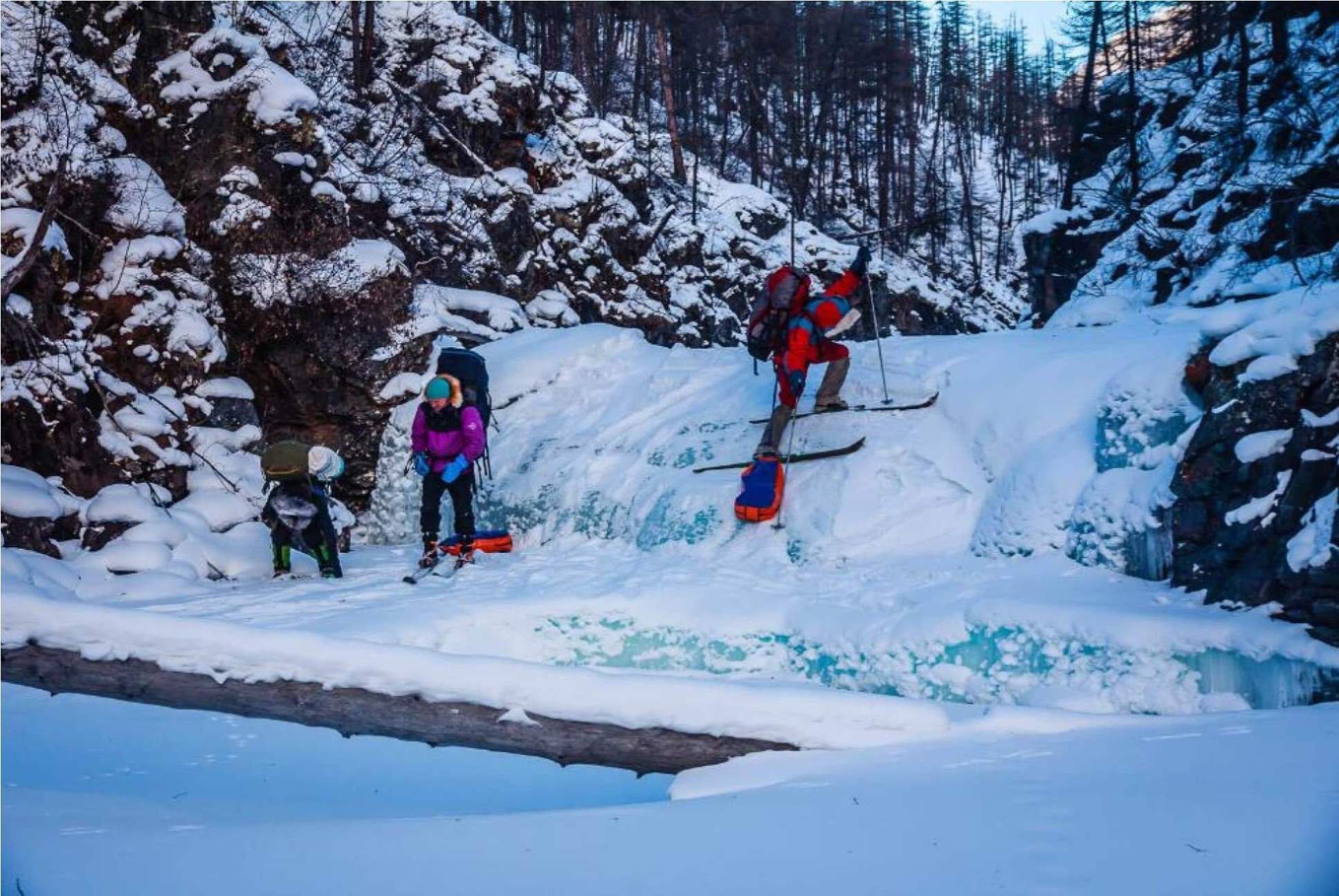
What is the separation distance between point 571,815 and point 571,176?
54.3 feet

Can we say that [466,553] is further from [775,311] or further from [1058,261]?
[1058,261]

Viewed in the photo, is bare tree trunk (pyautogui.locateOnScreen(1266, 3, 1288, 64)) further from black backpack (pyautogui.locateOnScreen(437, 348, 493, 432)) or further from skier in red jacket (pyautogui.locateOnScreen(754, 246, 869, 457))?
black backpack (pyautogui.locateOnScreen(437, 348, 493, 432))

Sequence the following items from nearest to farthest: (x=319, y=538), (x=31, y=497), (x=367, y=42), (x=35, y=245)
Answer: (x=35, y=245), (x=319, y=538), (x=31, y=497), (x=367, y=42)

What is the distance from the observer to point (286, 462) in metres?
8.23

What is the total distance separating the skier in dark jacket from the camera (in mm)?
8281

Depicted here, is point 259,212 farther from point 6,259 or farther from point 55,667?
point 55,667

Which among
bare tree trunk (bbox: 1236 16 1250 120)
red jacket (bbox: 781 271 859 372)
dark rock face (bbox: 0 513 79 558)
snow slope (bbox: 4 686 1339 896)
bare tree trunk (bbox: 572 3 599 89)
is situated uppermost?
bare tree trunk (bbox: 572 3 599 89)

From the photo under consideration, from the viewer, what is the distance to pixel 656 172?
2388 centimetres

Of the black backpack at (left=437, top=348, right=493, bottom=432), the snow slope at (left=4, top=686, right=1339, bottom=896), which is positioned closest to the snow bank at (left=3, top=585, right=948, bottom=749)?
the snow slope at (left=4, top=686, right=1339, bottom=896)

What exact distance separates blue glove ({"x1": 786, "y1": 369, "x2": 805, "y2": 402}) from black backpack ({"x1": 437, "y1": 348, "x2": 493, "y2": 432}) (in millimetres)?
3302

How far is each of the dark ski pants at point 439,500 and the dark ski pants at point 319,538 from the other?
2.62 feet

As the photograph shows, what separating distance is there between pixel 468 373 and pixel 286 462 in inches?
90.0

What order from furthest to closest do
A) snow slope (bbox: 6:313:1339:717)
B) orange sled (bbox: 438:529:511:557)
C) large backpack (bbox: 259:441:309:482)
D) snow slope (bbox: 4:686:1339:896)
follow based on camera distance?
orange sled (bbox: 438:529:511:557)
large backpack (bbox: 259:441:309:482)
snow slope (bbox: 6:313:1339:717)
snow slope (bbox: 4:686:1339:896)

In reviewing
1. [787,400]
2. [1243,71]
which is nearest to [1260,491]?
[787,400]
